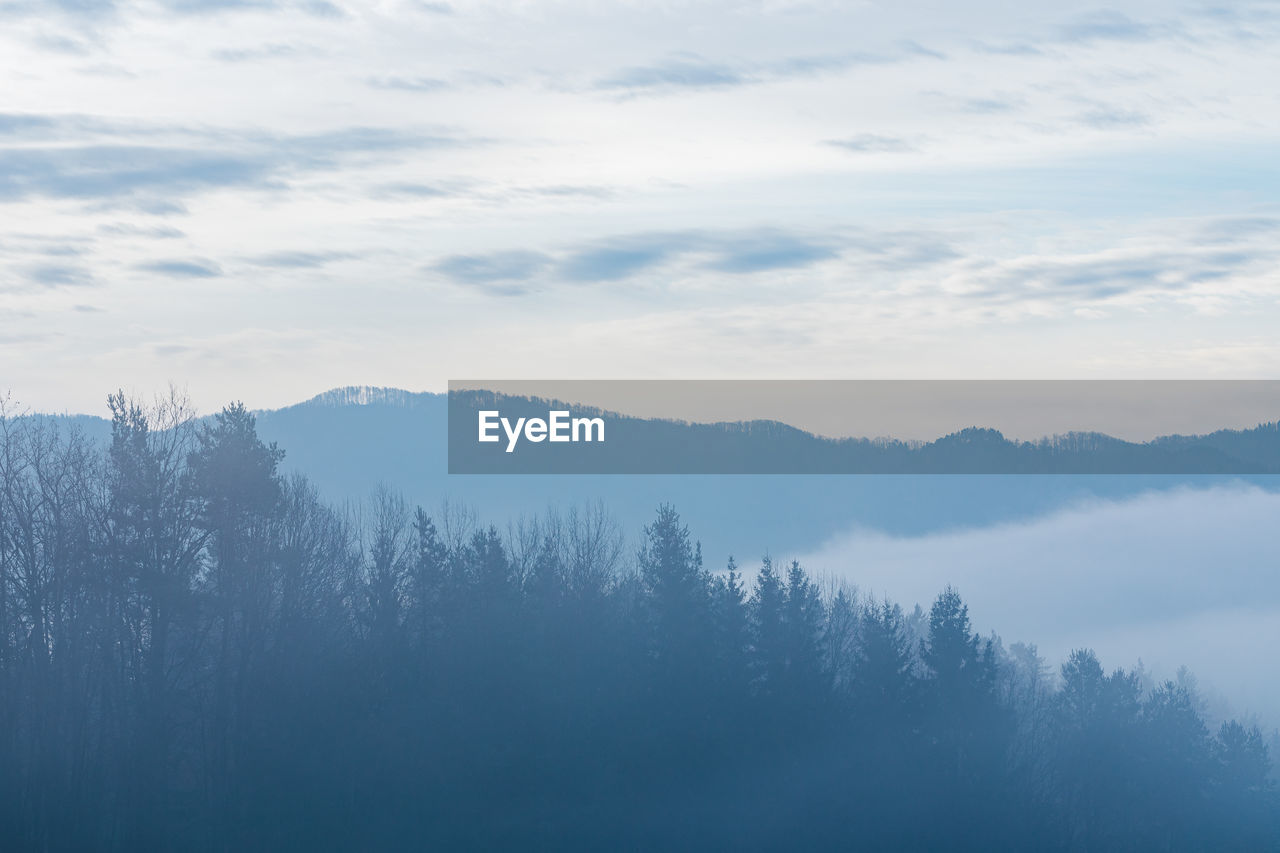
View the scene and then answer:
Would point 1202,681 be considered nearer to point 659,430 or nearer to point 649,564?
point 659,430

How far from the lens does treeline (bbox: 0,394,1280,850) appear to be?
35000 millimetres

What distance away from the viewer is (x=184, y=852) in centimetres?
3397

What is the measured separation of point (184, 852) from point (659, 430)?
507 feet

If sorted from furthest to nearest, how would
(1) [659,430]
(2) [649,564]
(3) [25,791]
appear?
1. (1) [659,430]
2. (2) [649,564]
3. (3) [25,791]

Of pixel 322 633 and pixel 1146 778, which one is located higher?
pixel 322 633

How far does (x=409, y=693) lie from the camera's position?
1519 inches

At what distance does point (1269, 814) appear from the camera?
5372cm

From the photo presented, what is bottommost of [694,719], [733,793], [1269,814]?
[1269,814]

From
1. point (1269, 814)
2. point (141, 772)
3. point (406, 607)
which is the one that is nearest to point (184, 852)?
point (141, 772)

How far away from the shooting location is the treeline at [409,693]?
3500 centimetres

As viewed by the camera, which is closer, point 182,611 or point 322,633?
point 182,611

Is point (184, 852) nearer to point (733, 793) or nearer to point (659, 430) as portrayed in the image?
point (733, 793)

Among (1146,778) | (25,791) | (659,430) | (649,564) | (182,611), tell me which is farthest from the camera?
(659,430)

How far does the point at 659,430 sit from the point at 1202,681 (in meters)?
84.3
